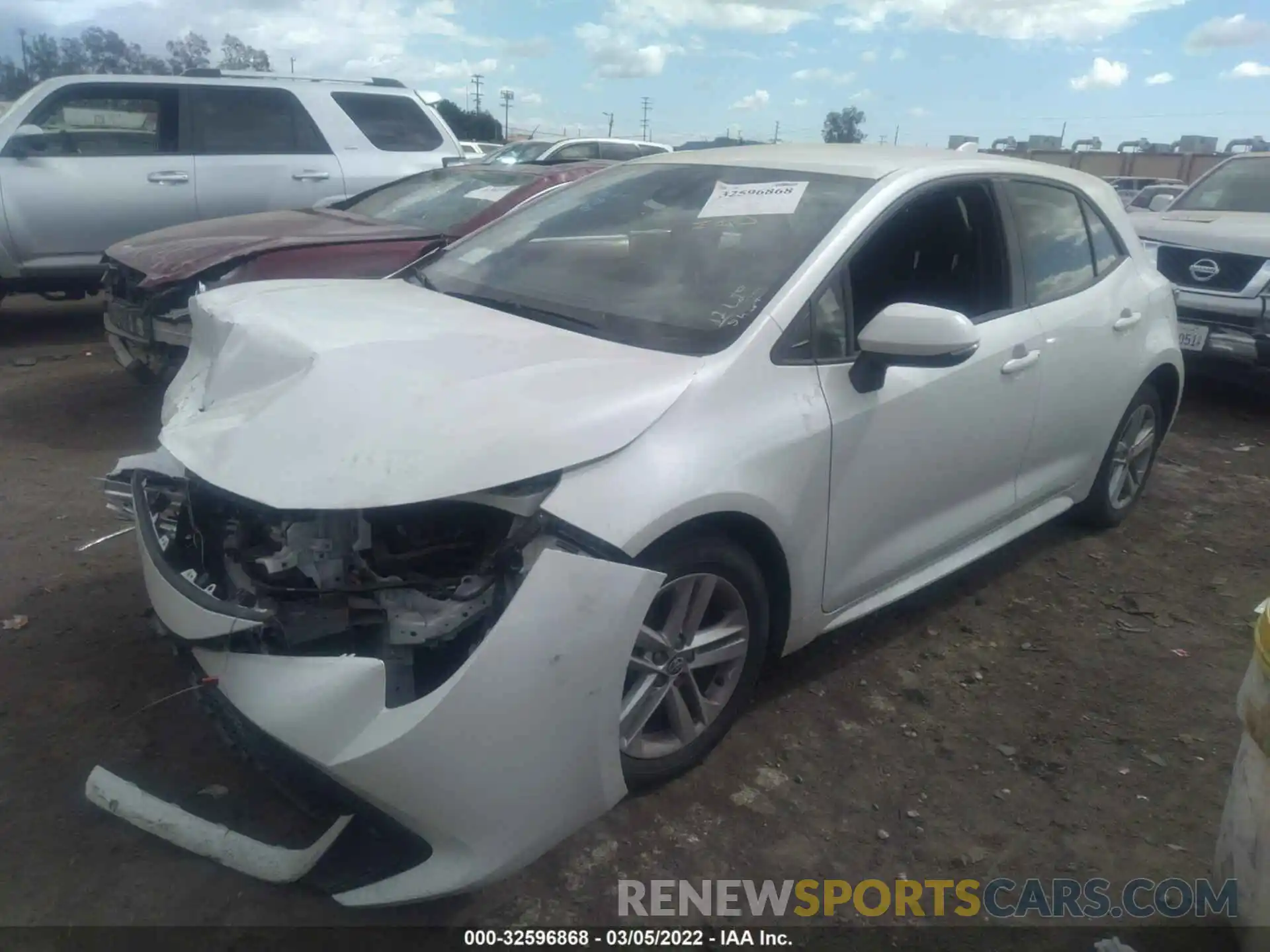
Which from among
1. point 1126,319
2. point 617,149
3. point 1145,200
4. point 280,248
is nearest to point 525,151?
point 617,149

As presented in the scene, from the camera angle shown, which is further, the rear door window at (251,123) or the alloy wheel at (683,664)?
the rear door window at (251,123)

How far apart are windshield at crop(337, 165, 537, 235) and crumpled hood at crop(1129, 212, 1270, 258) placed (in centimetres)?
448

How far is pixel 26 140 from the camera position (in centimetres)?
714

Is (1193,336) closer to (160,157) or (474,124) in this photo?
(160,157)

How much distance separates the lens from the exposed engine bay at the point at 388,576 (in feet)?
7.13

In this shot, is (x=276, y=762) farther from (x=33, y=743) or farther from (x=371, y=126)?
(x=371, y=126)

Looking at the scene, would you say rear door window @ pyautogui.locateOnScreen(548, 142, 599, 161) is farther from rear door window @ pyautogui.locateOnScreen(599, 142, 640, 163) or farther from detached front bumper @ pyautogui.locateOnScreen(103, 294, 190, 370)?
detached front bumper @ pyautogui.locateOnScreen(103, 294, 190, 370)

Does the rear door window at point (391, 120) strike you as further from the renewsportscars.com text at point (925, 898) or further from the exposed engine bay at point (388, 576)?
the renewsportscars.com text at point (925, 898)

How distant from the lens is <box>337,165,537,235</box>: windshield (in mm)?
6258

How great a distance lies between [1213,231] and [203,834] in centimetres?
772

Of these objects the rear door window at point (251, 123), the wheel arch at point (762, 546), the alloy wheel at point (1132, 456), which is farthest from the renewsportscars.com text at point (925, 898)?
the rear door window at point (251, 123)

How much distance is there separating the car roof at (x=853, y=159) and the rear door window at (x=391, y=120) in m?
5.15

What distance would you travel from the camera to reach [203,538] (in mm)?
2490

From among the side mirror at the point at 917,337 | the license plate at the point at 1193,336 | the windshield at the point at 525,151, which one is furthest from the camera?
the windshield at the point at 525,151
